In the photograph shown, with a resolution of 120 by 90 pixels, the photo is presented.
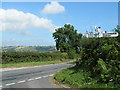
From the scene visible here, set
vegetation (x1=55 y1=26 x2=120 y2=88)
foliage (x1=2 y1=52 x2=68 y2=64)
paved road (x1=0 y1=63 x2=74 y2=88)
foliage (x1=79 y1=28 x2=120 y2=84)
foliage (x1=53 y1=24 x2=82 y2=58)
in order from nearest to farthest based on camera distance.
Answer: vegetation (x1=55 y1=26 x2=120 y2=88) < foliage (x1=79 y1=28 x2=120 y2=84) < paved road (x1=0 y1=63 x2=74 y2=88) < foliage (x1=2 y1=52 x2=68 y2=64) < foliage (x1=53 y1=24 x2=82 y2=58)

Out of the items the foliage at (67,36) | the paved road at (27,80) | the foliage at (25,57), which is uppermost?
the foliage at (67,36)

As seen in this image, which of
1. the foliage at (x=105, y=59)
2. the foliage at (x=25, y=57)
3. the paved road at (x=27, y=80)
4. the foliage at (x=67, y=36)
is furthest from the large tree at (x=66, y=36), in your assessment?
the foliage at (x=105, y=59)

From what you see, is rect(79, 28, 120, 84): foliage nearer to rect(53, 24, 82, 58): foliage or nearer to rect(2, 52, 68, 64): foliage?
rect(2, 52, 68, 64): foliage

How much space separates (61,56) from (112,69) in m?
48.7

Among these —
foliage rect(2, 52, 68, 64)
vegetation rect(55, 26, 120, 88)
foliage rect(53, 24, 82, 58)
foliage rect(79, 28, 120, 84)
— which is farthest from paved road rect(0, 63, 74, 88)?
foliage rect(53, 24, 82, 58)

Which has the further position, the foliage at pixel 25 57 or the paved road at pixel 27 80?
the foliage at pixel 25 57

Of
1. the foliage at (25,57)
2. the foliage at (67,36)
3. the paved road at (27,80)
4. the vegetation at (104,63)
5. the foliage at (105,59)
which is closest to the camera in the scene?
the vegetation at (104,63)

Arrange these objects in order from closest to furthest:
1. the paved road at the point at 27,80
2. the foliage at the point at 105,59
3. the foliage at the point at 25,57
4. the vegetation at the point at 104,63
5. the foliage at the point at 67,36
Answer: the vegetation at the point at 104,63 → the foliage at the point at 105,59 → the paved road at the point at 27,80 → the foliage at the point at 25,57 → the foliage at the point at 67,36

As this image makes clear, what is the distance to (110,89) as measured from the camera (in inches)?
431

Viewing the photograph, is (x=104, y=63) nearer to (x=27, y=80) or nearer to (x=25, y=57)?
(x=27, y=80)

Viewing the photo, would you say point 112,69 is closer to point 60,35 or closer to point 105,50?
point 105,50

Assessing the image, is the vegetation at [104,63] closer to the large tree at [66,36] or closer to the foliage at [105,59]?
the foliage at [105,59]

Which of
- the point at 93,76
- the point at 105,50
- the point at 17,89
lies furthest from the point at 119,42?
the point at 17,89

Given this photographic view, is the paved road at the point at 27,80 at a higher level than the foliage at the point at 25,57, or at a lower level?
lower
